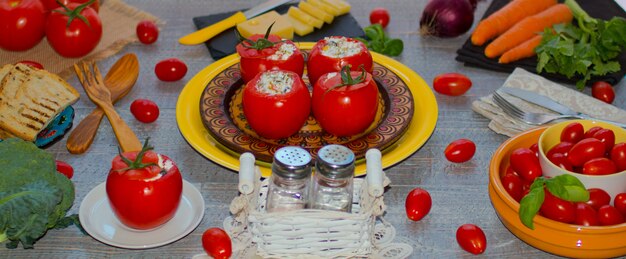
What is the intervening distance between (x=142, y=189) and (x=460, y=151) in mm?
694

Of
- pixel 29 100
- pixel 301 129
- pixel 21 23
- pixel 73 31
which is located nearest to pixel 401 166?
pixel 301 129

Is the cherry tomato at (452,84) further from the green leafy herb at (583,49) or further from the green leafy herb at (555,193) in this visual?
the green leafy herb at (555,193)

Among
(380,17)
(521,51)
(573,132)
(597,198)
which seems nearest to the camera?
(597,198)

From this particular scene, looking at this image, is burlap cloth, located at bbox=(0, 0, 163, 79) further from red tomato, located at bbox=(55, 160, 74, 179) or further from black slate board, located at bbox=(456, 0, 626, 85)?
black slate board, located at bbox=(456, 0, 626, 85)

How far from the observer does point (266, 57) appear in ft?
5.59

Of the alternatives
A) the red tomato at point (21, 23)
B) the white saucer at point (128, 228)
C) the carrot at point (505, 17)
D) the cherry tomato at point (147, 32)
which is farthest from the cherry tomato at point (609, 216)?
the red tomato at point (21, 23)

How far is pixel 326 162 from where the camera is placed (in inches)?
46.9

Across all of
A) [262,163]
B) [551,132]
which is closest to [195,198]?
[262,163]

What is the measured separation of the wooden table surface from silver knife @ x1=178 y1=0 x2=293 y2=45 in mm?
32

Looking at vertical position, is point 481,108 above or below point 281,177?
below

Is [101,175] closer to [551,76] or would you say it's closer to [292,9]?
[292,9]

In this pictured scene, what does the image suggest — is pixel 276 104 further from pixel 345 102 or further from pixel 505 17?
pixel 505 17

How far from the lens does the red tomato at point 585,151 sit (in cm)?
135

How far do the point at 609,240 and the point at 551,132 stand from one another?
0.26m
